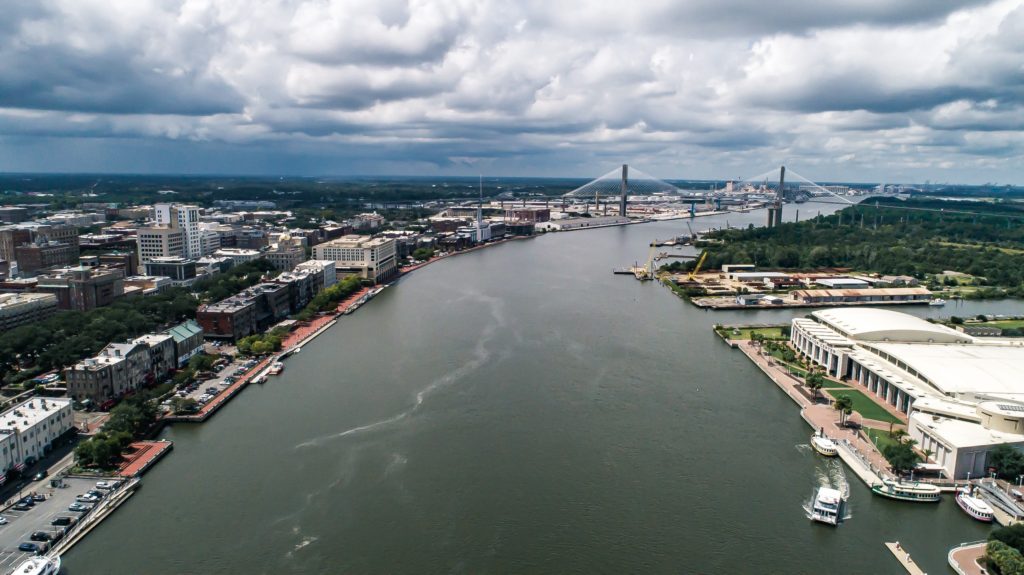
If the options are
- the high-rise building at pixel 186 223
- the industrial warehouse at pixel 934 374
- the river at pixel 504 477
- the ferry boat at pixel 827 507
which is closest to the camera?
the river at pixel 504 477

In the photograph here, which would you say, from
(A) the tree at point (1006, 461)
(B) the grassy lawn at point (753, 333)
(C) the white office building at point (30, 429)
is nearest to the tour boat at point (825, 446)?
(A) the tree at point (1006, 461)

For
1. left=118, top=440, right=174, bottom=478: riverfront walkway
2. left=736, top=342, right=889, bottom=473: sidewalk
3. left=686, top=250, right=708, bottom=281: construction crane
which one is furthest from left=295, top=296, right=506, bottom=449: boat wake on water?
left=686, top=250, right=708, bottom=281: construction crane

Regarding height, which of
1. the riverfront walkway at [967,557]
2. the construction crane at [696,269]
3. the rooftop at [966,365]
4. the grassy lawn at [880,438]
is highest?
the rooftop at [966,365]

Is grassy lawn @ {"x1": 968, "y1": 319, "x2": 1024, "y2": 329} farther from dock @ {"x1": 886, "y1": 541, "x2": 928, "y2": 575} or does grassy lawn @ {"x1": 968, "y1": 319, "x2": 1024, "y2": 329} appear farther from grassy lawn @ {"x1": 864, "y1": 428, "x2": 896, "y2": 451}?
dock @ {"x1": 886, "y1": 541, "x2": 928, "y2": 575}

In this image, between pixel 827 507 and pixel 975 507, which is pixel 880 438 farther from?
pixel 827 507

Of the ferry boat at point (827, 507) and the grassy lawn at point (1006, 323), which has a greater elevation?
the grassy lawn at point (1006, 323)

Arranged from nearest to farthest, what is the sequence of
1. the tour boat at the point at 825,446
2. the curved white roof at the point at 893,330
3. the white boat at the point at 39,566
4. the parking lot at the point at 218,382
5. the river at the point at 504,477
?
1. the white boat at the point at 39,566
2. the river at the point at 504,477
3. the tour boat at the point at 825,446
4. the parking lot at the point at 218,382
5. the curved white roof at the point at 893,330

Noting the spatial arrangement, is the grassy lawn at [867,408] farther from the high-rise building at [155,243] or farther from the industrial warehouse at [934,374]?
the high-rise building at [155,243]
